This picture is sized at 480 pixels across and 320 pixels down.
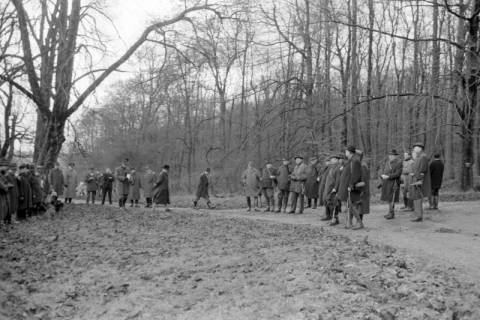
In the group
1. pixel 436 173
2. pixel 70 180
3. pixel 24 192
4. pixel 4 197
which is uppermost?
pixel 436 173

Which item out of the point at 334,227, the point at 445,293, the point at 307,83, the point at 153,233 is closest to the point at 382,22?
the point at 307,83

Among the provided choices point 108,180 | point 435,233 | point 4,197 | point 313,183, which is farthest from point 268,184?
point 4,197

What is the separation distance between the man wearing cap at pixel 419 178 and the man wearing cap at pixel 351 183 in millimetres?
1825

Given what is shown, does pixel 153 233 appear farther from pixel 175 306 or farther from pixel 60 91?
pixel 60 91

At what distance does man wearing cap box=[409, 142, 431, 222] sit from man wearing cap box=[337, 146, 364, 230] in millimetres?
1825

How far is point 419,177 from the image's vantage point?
488 inches

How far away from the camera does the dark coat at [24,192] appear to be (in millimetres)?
14805

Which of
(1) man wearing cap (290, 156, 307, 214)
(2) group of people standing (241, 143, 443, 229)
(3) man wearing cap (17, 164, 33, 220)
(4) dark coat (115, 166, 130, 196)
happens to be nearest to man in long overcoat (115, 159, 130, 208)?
(4) dark coat (115, 166, 130, 196)

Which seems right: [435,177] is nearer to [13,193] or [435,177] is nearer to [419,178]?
[419,178]

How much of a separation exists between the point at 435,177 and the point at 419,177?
160 inches

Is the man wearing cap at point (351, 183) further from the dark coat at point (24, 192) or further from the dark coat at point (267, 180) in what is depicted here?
the dark coat at point (24, 192)

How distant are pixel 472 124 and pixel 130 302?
16709 mm

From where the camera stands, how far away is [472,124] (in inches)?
769

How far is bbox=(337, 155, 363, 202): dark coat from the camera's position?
1132 centimetres
